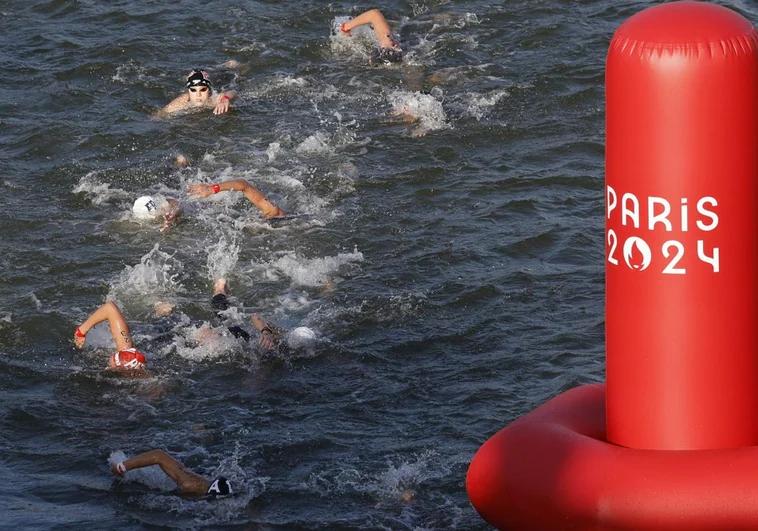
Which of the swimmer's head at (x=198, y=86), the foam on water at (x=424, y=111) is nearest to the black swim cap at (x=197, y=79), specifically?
the swimmer's head at (x=198, y=86)

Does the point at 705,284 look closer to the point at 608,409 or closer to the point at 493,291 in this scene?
the point at 608,409

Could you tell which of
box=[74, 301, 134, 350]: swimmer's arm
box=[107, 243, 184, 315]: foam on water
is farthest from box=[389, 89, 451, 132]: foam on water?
box=[74, 301, 134, 350]: swimmer's arm

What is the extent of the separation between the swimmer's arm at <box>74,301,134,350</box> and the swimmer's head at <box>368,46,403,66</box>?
323 inches

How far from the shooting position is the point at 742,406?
7.32 meters

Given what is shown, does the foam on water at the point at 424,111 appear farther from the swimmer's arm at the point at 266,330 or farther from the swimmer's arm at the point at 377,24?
the swimmer's arm at the point at 266,330

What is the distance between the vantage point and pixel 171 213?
16.0 m

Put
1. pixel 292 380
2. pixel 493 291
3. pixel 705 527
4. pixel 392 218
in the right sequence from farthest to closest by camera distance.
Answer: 1. pixel 392 218
2. pixel 493 291
3. pixel 292 380
4. pixel 705 527

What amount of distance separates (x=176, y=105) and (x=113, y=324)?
21.7 feet

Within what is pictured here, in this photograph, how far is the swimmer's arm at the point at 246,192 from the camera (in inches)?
626

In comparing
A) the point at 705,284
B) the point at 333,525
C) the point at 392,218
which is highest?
the point at 705,284

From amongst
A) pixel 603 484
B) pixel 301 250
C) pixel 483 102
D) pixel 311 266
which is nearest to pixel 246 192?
pixel 301 250

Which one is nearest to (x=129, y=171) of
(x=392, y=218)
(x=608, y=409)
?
(x=392, y=218)

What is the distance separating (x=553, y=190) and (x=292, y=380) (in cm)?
542

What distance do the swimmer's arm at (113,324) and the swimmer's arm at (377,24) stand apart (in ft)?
27.8
